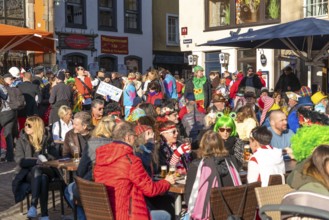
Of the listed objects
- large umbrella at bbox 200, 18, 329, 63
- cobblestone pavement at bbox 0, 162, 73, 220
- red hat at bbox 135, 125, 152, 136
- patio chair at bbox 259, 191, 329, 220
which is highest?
large umbrella at bbox 200, 18, 329, 63

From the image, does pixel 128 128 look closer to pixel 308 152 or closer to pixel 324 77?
pixel 308 152

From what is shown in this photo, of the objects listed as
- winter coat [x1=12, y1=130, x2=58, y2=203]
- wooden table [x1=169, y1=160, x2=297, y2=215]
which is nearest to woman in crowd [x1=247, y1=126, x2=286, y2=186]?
wooden table [x1=169, y1=160, x2=297, y2=215]

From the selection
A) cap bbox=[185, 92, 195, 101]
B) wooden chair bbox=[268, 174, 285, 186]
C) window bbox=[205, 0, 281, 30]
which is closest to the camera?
wooden chair bbox=[268, 174, 285, 186]

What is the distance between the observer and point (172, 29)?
3116cm

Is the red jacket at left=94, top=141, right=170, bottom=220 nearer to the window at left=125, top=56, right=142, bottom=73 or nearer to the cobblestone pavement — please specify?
the cobblestone pavement

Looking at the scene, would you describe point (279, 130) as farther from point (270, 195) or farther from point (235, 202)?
point (270, 195)

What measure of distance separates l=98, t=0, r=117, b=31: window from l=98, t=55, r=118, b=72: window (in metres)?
1.40

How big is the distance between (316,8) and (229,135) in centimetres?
1343

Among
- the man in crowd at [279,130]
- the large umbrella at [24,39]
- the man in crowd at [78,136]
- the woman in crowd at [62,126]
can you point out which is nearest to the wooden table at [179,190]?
the man in crowd at [279,130]

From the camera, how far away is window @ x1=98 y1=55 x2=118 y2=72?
28234 mm

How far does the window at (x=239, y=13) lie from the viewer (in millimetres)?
21062

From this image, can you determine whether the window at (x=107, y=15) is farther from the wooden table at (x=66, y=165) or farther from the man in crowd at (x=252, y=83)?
the wooden table at (x=66, y=165)

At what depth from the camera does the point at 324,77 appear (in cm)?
1872

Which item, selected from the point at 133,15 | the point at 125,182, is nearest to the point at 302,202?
the point at 125,182
